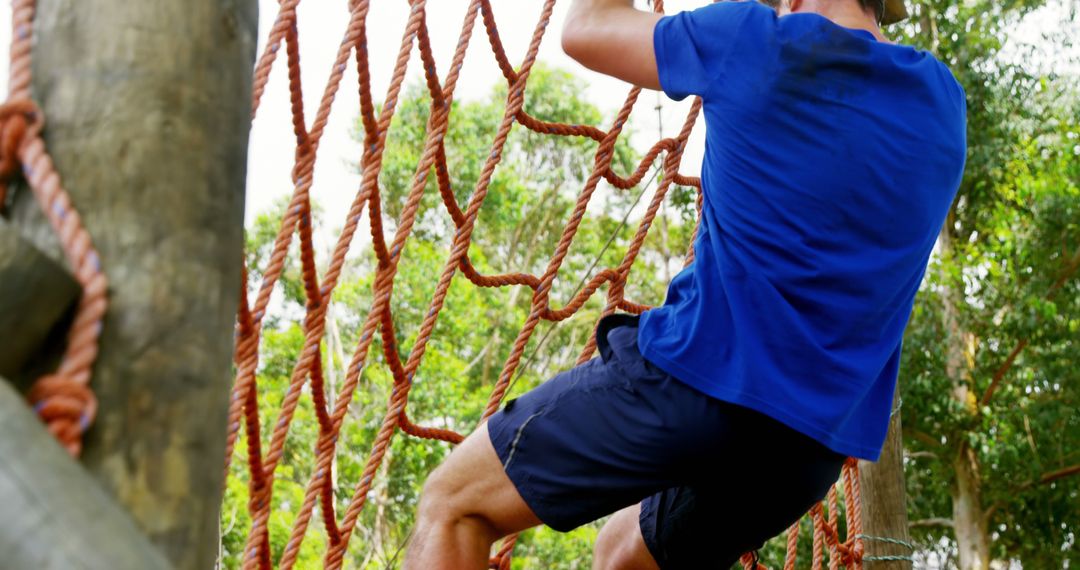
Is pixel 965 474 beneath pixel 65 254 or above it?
beneath

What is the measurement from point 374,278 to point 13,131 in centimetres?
77

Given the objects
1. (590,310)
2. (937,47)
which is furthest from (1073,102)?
(590,310)

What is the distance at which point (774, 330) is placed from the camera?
42.4 inches

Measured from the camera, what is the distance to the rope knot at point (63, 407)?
1.91 ft

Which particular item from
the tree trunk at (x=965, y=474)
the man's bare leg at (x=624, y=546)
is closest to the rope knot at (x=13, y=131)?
the man's bare leg at (x=624, y=546)

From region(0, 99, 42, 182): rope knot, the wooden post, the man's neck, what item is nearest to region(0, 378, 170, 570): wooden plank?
region(0, 99, 42, 182): rope knot

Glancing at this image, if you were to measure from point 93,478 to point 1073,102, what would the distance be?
26.3ft

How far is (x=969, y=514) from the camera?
7297 mm

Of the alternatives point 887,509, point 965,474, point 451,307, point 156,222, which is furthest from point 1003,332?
point 156,222

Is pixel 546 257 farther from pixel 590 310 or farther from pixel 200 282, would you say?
pixel 200 282

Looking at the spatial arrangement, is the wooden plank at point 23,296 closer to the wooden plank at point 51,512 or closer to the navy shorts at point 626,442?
the wooden plank at point 51,512

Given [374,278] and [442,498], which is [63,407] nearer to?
[442,498]

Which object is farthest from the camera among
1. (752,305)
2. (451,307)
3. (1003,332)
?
(451,307)

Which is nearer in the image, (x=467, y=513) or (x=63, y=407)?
(x=63, y=407)
